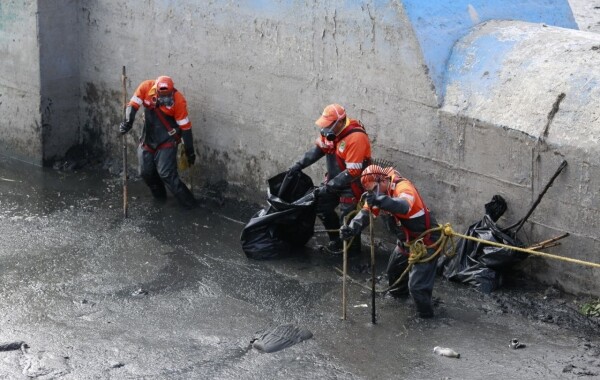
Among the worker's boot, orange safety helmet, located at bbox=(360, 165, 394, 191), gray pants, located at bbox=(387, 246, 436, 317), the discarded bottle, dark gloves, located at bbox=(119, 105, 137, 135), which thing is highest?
orange safety helmet, located at bbox=(360, 165, 394, 191)

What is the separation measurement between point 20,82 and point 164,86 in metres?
3.11

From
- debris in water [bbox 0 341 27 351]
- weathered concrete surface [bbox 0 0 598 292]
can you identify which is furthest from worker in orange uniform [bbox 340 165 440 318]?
debris in water [bbox 0 341 27 351]

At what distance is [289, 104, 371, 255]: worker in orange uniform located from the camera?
10094mm

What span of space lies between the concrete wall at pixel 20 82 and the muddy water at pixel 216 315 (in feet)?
7.00

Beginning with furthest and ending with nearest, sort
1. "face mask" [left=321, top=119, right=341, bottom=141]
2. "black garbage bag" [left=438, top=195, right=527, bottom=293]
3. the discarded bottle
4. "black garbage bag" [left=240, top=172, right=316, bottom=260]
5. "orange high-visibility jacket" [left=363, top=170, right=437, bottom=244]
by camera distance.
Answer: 1. "black garbage bag" [left=240, top=172, right=316, bottom=260]
2. "face mask" [left=321, top=119, right=341, bottom=141]
3. "black garbage bag" [left=438, top=195, right=527, bottom=293]
4. "orange high-visibility jacket" [left=363, top=170, right=437, bottom=244]
5. the discarded bottle

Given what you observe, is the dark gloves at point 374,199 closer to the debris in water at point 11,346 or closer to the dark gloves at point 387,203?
the dark gloves at point 387,203

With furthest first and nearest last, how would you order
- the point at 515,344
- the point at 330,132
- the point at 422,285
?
the point at 330,132
the point at 422,285
the point at 515,344

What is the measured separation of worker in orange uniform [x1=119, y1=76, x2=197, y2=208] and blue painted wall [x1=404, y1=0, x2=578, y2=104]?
3255 mm

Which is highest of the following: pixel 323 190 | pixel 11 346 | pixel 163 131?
pixel 163 131

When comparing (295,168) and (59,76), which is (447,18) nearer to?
(295,168)

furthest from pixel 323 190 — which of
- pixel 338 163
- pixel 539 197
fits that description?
pixel 539 197

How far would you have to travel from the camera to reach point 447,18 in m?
10.6

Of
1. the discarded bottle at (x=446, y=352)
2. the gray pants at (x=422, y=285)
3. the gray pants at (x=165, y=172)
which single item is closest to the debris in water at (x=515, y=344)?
the discarded bottle at (x=446, y=352)

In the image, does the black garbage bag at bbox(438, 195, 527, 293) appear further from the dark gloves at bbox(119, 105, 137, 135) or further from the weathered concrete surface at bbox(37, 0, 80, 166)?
the weathered concrete surface at bbox(37, 0, 80, 166)
